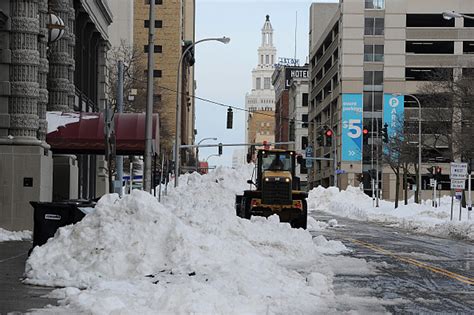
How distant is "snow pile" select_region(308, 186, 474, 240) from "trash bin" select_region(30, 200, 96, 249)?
20.4m

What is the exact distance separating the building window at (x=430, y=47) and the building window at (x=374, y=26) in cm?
409

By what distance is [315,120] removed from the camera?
131875mm

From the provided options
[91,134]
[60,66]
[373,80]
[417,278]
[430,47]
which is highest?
[430,47]

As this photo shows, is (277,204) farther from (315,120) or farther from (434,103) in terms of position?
(315,120)

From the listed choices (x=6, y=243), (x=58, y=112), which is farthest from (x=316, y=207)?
(x=6, y=243)

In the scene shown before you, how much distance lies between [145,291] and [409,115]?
81.3 m

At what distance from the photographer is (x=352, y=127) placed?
100m

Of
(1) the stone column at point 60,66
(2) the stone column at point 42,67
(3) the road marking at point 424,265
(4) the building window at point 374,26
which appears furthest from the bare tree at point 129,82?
(3) the road marking at point 424,265

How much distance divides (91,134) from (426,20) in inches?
3137

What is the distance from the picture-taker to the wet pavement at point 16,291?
34.2 feet

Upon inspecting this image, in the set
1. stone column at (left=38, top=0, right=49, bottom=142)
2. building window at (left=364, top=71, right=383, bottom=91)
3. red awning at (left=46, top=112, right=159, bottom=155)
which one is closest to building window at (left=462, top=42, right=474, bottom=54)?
building window at (left=364, top=71, right=383, bottom=91)

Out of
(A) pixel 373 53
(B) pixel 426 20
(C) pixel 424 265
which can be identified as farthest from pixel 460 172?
(B) pixel 426 20

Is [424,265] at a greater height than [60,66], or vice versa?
[60,66]

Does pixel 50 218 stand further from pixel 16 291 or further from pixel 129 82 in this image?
pixel 129 82
